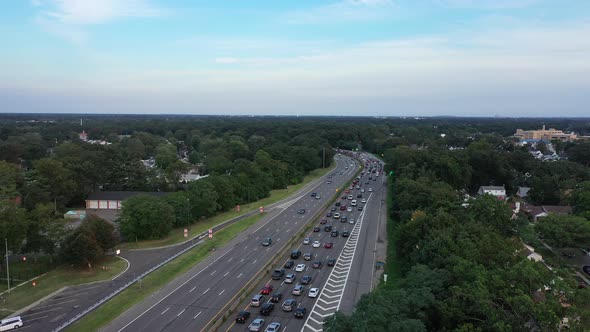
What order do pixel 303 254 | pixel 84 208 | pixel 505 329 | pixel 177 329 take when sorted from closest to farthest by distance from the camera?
1. pixel 505 329
2. pixel 177 329
3. pixel 303 254
4. pixel 84 208

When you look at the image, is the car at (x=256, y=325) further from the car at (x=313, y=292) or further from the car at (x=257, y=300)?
the car at (x=313, y=292)

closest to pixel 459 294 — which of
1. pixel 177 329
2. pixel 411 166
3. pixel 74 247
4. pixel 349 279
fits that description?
Answer: pixel 349 279

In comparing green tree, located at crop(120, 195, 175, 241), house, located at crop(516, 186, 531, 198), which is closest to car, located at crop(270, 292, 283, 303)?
green tree, located at crop(120, 195, 175, 241)

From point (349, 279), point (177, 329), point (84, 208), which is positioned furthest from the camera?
point (84, 208)

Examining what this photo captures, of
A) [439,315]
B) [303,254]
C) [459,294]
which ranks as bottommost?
[303,254]

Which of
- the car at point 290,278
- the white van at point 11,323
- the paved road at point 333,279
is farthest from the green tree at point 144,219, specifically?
the white van at point 11,323

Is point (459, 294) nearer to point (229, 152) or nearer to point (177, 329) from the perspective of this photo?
point (177, 329)

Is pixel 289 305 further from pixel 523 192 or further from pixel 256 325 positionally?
pixel 523 192
